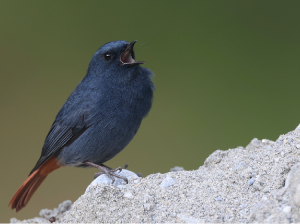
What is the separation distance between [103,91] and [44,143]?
90 cm

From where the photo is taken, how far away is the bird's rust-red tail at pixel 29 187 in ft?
11.2

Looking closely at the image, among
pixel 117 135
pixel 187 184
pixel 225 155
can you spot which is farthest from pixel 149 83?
pixel 187 184

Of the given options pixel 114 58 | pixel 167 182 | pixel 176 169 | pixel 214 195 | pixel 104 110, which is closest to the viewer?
pixel 214 195

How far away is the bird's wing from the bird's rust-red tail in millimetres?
80

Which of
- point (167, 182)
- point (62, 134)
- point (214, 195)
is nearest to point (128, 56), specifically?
point (62, 134)

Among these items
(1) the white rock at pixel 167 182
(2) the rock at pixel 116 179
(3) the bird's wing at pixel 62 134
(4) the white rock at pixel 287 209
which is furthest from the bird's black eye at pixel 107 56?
(4) the white rock at pixel 287 209

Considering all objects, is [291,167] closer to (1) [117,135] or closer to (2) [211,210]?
(2) [211,210]

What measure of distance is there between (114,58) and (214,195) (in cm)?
156

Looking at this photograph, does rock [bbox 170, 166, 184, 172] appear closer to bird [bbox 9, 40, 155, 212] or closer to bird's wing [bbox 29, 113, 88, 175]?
bird [bbox 9, 40, 155, 212]

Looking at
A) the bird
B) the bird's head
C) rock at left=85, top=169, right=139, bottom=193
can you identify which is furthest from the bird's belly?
the bird's head

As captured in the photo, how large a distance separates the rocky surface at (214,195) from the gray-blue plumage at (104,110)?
44 cm

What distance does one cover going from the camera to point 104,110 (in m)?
3.01

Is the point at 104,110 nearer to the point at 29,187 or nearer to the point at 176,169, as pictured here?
the point at 176,169

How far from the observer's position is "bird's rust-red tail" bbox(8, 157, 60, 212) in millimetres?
3417
